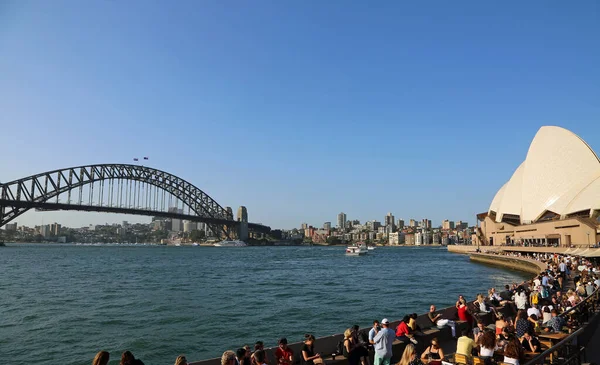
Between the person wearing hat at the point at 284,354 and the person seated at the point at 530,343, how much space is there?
3.32m

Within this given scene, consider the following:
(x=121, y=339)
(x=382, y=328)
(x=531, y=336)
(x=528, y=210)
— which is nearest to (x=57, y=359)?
(x=121, y=339)

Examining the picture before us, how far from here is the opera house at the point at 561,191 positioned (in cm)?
4059

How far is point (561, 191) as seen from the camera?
143ft

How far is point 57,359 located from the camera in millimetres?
A: 9602

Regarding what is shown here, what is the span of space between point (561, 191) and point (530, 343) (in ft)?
146

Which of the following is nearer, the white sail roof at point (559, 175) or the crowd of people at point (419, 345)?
the crowd of people at point (419, 345)

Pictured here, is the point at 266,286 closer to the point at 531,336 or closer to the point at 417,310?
the point at 417,310

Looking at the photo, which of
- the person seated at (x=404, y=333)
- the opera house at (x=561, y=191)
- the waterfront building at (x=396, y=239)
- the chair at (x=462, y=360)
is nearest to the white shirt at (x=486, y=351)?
the chair at (x=462, y=360)

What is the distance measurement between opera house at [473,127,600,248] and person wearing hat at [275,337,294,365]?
40576mm

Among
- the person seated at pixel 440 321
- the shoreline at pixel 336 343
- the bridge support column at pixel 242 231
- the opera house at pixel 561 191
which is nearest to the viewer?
the shoreline at pixel 336 343

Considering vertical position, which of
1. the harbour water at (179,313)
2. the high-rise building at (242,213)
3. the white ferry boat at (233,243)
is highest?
the high-rise building at (242,213)

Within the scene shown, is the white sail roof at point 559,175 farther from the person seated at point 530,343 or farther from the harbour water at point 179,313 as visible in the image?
the person seated at point 530,343

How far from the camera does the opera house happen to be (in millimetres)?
40594

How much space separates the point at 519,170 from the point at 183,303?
52.2 metres
